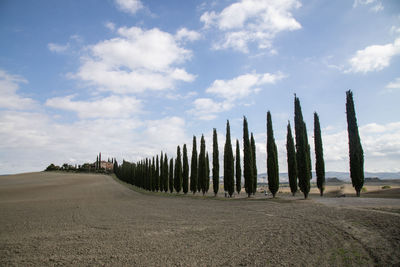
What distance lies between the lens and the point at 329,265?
257 inches

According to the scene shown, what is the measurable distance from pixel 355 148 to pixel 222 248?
24.7 meters

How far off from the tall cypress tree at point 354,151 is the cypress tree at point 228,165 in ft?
51.7

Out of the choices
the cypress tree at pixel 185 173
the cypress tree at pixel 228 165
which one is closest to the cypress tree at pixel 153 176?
the cypress tree at pixel 185 173

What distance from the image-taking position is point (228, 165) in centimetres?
3838

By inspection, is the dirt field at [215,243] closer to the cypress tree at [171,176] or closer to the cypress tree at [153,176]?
the cypress tree at [171,176]

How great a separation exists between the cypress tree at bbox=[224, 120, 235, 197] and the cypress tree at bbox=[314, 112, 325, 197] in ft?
38.5

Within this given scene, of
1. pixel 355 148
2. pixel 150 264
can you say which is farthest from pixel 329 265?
pixel 355 148

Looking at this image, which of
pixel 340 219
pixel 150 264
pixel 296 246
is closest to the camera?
pixel 150 264

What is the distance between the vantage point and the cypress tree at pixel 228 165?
3659 centimetres

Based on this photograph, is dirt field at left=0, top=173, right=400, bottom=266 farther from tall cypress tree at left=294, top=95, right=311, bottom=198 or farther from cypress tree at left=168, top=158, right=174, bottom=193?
cypress tree at left=168, top=158, right=174, bottom=193

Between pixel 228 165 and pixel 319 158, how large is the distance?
13.1 metres

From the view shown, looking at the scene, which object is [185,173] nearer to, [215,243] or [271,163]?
[271,163]

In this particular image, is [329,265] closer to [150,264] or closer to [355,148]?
[150,264]

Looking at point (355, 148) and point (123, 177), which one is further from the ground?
point (355, 148)
